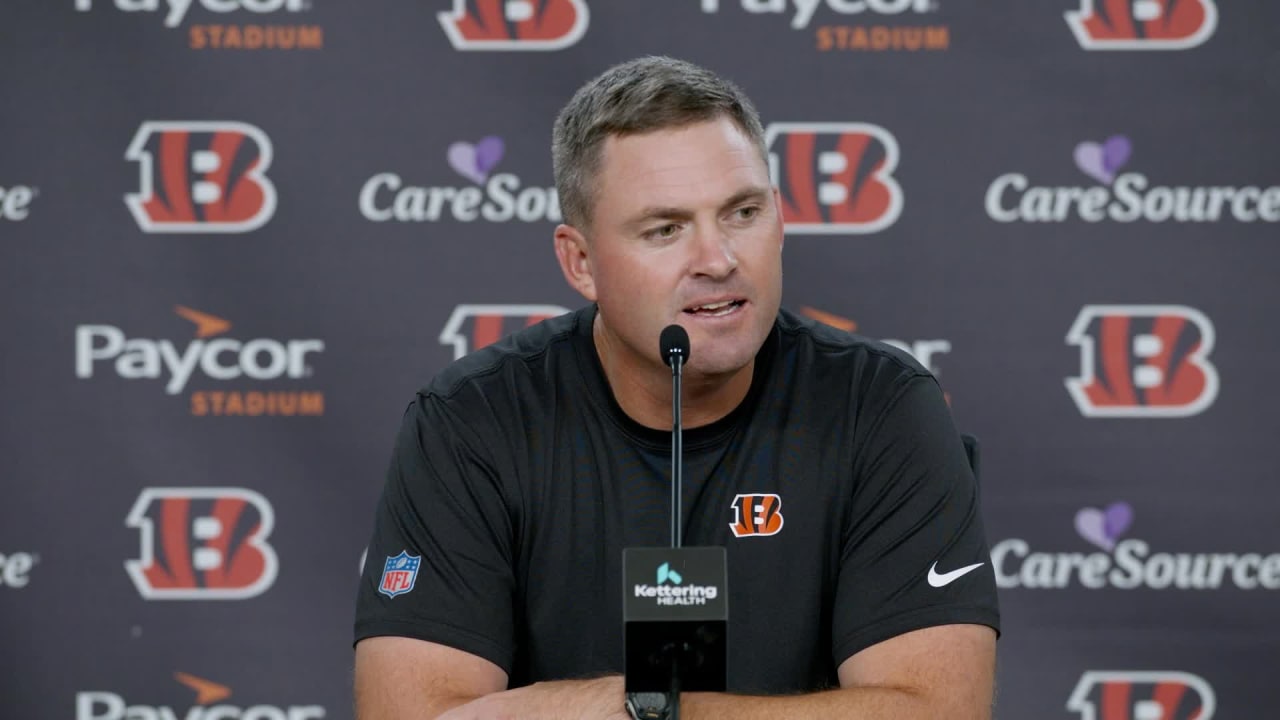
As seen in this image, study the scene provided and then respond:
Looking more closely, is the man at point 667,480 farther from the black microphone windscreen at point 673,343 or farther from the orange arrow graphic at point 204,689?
the orange arrow graphic at point 204,689

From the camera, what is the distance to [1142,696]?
317 centimetres

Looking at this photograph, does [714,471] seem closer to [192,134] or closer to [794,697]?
[794,697]

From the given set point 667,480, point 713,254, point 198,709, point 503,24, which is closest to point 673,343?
point 713,254

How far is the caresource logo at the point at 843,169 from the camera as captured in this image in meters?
3.15

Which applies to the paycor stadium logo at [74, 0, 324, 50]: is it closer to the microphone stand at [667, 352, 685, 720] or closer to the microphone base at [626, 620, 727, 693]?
the microphone stand at [667, 352, 685, 720]

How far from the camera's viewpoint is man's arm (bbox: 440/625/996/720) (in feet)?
5.38

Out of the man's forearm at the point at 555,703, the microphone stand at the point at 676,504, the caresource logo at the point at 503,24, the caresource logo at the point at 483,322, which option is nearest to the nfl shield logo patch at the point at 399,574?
the man's forearm at the point at 555,703

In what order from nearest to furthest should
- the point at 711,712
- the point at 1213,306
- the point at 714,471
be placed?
1. the point at 711,712
2. the point at 714,471
3. the point at 1213,306

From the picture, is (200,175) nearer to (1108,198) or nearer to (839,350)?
(839,350)

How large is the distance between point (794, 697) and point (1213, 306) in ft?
6.11

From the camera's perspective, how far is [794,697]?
5.52 feet

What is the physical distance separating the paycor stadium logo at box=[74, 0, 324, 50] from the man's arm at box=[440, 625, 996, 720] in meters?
1.94


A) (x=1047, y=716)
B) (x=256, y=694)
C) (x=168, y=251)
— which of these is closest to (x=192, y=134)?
(x=168, y=251)

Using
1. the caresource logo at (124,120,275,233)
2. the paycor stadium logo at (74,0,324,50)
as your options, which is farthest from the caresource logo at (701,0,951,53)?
the caresource logo at (124,120,275,233)
